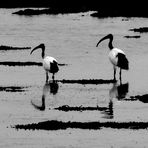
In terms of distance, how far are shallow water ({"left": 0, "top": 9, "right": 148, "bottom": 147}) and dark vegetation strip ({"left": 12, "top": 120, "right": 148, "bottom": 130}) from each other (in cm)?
12

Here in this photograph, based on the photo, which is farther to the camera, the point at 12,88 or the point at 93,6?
the point at 93,6

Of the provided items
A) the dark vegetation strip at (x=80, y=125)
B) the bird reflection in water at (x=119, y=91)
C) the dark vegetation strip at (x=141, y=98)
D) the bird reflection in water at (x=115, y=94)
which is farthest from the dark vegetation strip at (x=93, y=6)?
the dark vegetation strip at (x=80, y=125)

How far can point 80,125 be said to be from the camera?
69.8ft

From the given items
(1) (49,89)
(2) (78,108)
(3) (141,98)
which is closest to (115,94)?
(3) (141,98)

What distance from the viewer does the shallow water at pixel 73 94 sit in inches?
780

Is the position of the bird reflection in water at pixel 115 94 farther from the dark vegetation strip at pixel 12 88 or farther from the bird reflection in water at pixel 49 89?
the dark vegetation strip at pixel 12 88

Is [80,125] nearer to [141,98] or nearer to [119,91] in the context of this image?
[141,98]

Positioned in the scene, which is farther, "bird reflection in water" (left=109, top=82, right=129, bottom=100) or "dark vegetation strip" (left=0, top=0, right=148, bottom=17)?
"dark vegetation strip" (left=0, top=0, right=148, bottom=17)

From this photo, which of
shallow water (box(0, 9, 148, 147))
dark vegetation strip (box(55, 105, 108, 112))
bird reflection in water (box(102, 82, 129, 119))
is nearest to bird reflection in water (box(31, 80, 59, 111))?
shallow water (box(0, 9, 148, 147))

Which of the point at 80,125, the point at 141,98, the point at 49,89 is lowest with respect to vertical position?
the point at 49,89

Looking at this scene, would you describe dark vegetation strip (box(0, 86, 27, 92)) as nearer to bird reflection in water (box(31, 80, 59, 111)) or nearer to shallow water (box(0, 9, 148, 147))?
shallow water (box(0, 9, 148, 147))

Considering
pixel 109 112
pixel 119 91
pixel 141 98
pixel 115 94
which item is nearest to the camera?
pixel 109 112

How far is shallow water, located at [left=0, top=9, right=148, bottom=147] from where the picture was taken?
65.0 ft

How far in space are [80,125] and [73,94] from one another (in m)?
6.54
